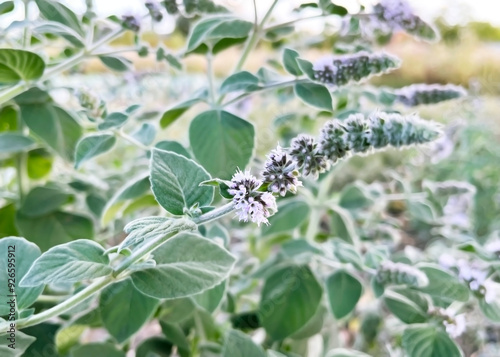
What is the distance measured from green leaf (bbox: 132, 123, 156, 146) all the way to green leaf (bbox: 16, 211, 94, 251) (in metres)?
0.12

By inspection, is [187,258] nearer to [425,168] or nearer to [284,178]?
[284,178]

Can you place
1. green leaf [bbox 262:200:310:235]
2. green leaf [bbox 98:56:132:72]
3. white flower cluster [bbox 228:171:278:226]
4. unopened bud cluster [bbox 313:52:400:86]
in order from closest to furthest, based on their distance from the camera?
white flower cluster [bbox 228:171:278:226]
unopened bud cluster [bbox 313:52:400:86]
green leaf [bbox 98:56:132:72]
green leaf [bbox 262:200:310:235]

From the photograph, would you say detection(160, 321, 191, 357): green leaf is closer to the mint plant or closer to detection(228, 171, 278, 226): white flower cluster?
the mint plant

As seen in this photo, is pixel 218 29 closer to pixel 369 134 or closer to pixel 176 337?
pixel 369 134

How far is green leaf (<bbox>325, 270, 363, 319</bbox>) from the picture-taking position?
52 centimetres

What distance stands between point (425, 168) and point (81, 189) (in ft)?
2.59

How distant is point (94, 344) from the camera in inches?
19.2

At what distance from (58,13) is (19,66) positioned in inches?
2.8

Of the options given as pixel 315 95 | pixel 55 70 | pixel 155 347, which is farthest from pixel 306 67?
pixel 155 347

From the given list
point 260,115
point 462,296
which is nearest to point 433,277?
point 462,296

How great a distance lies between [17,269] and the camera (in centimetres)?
37

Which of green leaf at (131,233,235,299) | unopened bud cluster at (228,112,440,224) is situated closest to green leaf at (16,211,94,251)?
green leaf at (131,233,235,299)

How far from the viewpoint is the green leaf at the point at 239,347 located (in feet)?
1.54

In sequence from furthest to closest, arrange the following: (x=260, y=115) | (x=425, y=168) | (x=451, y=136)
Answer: (x=260, y=115), (x=425, y=168), (x=451, y=136)
